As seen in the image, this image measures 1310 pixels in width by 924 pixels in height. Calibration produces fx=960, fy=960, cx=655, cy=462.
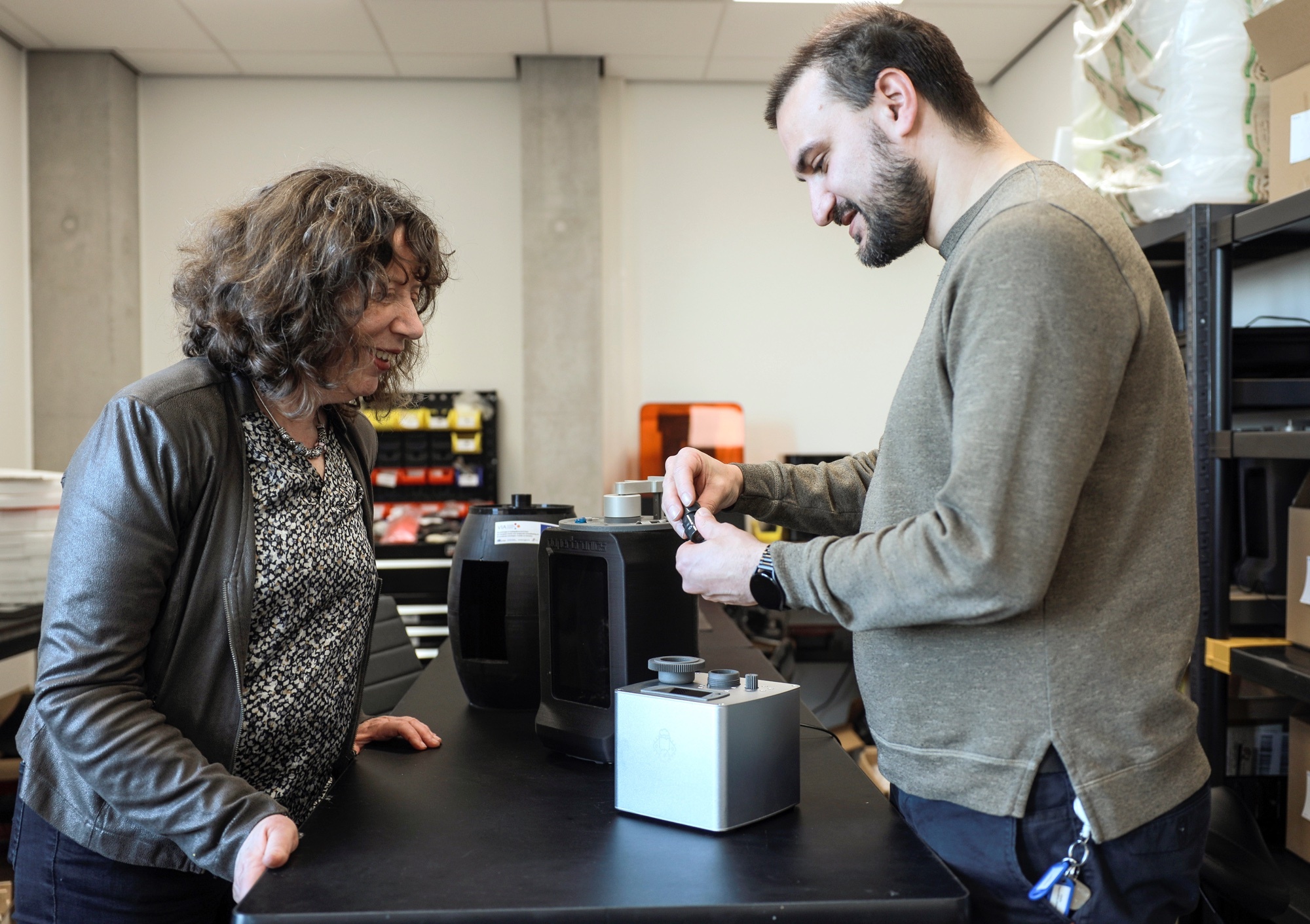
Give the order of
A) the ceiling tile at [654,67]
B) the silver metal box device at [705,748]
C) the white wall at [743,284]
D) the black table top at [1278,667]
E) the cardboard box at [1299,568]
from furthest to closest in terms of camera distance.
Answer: the white wall at [743,284], the ceiling tile at [654,67], the cardboard box at [1299,568], the black table top at [1278,667], the silver metal box device at [705,748]

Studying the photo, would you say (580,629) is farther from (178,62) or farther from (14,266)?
(178,62)

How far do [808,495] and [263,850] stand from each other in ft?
2.50

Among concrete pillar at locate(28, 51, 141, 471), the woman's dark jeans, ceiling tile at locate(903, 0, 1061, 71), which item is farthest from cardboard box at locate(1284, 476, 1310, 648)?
concrete pillar at locate(28, 51, 141, 471)

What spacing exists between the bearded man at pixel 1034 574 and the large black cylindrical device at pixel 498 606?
43 cm

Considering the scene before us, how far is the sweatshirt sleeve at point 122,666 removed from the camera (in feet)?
3.05

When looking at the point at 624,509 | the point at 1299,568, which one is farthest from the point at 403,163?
the point at 1299,568

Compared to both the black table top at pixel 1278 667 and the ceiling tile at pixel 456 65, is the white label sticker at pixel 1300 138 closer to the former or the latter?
the black table top at pixel 1278 667

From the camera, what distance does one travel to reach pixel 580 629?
1132 millimetres

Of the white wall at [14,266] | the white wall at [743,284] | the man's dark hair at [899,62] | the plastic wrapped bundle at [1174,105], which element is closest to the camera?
the man's dark hair at [899,62]

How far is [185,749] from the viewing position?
0.96m

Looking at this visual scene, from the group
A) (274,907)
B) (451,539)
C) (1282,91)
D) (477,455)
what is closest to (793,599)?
(274,907)

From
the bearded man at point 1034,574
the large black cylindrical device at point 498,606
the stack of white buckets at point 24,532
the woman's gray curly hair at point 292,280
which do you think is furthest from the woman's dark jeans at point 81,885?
the stack of white buckets at point 24,532

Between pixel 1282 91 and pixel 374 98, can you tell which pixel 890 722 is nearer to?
pixel 1282 91

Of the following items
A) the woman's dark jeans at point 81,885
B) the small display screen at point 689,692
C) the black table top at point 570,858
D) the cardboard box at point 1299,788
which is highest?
the small display screen at point 689,692
